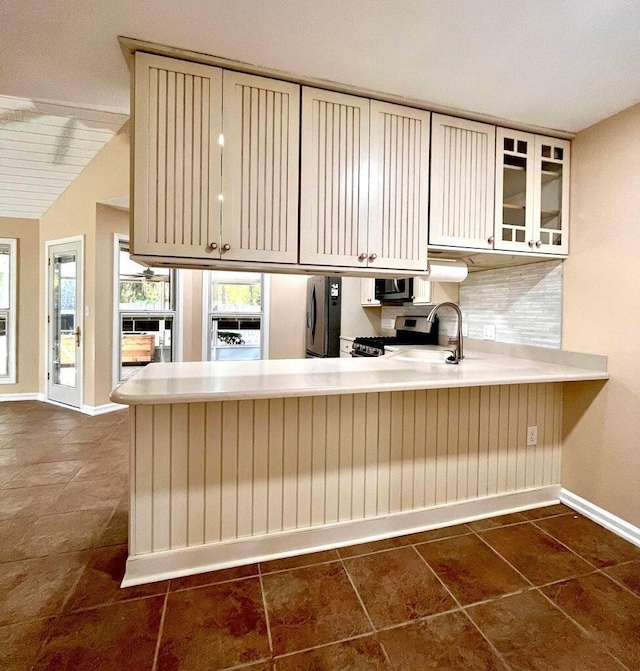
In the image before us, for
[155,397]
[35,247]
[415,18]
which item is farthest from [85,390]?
[415,18]

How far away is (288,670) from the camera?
4.03 feet

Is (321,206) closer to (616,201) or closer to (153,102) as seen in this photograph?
(153,102)

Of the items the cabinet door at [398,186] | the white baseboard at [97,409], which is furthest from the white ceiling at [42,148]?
the white baseboard at [97,409]

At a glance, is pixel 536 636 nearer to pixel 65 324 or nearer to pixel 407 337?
pixel 407 337

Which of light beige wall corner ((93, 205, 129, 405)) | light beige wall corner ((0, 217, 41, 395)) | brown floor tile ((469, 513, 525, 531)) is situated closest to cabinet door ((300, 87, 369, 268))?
brown floor tile ((469, 513, 525, 531))

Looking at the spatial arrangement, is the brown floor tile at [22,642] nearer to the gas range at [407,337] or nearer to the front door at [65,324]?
the gas range at [407,337]

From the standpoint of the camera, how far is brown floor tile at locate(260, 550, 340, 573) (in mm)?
1731

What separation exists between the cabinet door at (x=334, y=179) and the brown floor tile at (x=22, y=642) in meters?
1.78

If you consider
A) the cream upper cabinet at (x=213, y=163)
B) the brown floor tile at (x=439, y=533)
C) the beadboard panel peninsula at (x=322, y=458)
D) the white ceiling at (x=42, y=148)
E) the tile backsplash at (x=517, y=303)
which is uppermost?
the white ceiling at (x=42, y=148)

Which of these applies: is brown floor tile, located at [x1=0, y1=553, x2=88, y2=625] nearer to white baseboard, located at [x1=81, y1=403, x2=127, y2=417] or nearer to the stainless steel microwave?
white baseboard, located at [x1=81, y1=403, x2=127, y2=417]

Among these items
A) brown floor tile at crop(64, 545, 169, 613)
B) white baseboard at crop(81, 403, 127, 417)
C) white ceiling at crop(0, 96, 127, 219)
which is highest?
white ceiling at crop(0, 96, 127, 219)

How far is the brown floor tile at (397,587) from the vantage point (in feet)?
4.84

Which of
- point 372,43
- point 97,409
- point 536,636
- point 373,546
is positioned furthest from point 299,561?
point 97,409

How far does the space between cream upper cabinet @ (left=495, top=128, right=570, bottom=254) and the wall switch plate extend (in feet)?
2.40
